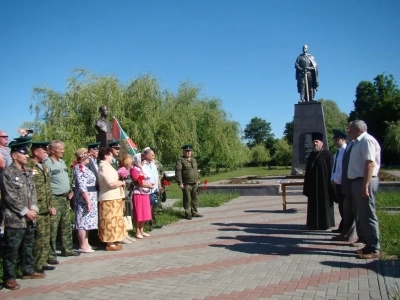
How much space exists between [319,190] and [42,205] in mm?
5043

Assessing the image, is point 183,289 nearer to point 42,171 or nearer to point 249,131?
point 42,171

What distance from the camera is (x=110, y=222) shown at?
243 inches

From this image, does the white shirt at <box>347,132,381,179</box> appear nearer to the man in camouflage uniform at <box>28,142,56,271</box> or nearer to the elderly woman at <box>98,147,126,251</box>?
the elderly woman at <box>98,147,126,251</box>

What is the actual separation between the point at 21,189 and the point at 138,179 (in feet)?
9.14

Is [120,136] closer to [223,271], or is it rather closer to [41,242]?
[41,242]

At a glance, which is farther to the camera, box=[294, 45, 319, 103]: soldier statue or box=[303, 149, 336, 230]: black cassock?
box=[294, 45, 319, 103]: soldier statue

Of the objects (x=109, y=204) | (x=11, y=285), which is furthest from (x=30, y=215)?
(x=109, y=204)

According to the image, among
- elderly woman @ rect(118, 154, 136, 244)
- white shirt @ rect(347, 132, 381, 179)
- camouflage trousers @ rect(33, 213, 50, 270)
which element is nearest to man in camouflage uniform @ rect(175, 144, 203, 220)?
elderly woman @ rect(118, 154, 136, 244)

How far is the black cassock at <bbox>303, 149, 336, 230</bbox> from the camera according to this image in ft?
23.1

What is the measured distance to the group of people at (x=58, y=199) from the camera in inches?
170

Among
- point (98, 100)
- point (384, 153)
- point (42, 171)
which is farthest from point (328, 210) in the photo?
point (384, 153)

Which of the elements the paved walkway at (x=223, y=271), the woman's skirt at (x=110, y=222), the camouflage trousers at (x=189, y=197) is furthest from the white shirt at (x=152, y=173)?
the camouflage trousers at (x=189, y=197)

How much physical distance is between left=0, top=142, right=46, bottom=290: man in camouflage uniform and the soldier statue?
14.1 metres

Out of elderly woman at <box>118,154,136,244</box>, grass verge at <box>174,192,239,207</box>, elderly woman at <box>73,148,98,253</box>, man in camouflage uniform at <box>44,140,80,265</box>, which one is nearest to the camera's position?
man in camouflage uniform at <box>44,140,80,265</box>
